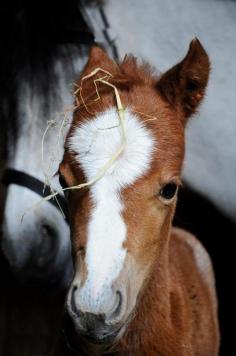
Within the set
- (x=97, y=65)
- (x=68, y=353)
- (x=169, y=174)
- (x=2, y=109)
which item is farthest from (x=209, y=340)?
(x=2, y=109)

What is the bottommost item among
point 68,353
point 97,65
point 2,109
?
point 68,353

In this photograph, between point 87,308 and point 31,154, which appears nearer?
point 87,308

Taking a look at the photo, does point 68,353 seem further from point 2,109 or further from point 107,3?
point 107,3

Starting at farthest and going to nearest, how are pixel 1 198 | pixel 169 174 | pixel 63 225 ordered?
pixel 1 198, pixel 63 225, pixel 169 174

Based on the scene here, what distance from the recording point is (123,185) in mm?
1616

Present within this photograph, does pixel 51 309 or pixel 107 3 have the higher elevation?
pixel 107 3

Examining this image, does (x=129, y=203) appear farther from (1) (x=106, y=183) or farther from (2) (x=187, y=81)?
(2) (x=187, y=81)

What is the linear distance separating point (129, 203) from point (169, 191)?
0.17 meters

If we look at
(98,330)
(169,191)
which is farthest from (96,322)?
(169,191)

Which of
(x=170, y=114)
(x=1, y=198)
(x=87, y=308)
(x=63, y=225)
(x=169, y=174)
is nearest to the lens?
(x=87, y=308)

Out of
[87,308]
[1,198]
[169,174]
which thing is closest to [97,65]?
[169,174]

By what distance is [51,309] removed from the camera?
10.8ft

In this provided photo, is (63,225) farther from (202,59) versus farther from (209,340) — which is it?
(202,59)

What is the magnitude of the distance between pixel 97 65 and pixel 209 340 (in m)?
1.23
